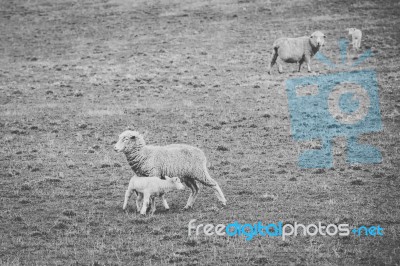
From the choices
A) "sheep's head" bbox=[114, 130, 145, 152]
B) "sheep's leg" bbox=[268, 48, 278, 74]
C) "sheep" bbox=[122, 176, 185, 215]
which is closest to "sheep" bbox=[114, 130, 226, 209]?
"sheep's head" bbox=[114, 130, 145, 152]

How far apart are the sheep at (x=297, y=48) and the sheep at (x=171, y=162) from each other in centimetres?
1571

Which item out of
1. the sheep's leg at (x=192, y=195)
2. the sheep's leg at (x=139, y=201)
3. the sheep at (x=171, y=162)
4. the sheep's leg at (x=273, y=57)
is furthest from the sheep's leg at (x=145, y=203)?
the sheep's leg at (x=273, y=57)

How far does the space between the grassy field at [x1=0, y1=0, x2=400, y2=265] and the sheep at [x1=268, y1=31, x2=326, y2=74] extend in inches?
44.3

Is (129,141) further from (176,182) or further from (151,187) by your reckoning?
(176,182)

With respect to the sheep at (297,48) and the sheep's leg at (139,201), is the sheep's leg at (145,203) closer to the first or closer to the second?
the sheep's leg at (139,201)

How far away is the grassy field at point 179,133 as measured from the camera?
10195 millimetres

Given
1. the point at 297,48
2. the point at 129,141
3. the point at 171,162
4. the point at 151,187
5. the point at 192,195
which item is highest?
the point at 297,48

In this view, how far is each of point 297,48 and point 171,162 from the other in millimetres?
16590

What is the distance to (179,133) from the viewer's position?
20.2 m

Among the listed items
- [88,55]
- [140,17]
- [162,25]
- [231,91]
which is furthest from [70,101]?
[140,17]

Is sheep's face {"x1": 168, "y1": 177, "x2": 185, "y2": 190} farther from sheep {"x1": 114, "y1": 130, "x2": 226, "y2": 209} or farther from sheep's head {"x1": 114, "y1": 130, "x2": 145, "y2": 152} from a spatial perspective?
sheep's head {"x1": 114, "y1": 130, "x2": 145, "y2": 152}

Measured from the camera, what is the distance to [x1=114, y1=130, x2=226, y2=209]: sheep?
12609mm

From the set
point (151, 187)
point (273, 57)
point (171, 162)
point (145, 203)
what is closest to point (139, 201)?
point (145, 203)

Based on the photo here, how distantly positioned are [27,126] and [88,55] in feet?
50.4
